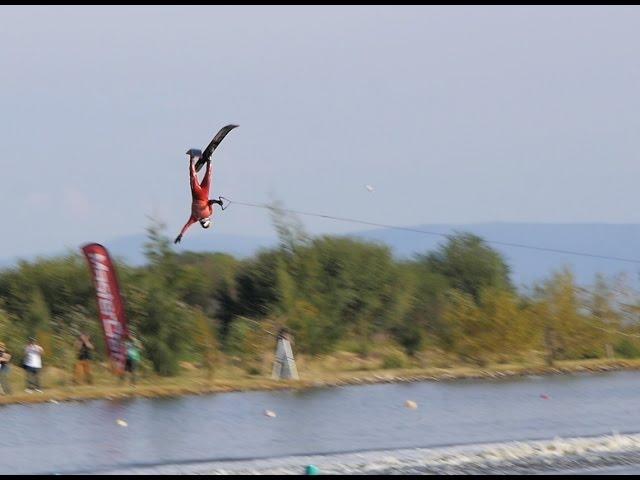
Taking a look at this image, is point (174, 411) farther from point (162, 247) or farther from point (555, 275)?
point (555, 275)

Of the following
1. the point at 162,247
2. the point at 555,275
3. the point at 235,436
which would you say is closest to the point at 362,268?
the point at 555,275

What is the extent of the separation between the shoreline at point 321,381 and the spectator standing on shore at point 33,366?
1.13ft

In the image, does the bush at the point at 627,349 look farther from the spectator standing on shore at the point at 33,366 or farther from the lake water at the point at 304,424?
the spectator standing on shore at the point at 33,366

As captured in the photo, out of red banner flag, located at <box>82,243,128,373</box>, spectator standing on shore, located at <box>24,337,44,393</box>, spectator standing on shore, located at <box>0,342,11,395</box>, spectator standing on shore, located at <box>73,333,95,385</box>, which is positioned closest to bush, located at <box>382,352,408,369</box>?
red banner flag, located at <box>82,243,128,373</box>

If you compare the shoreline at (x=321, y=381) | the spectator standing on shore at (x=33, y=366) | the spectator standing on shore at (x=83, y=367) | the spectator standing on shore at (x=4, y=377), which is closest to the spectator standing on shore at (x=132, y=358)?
the shoreline at (x=321, y=381)

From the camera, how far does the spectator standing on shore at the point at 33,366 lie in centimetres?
2964

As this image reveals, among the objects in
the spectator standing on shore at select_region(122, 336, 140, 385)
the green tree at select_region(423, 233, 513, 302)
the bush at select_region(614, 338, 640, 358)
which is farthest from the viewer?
the green tree at select_region(423, 233, 513, 302)

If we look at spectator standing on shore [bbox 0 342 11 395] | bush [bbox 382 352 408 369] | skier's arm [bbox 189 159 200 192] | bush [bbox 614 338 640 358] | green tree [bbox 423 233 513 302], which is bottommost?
spectator standing on shore [bbox 0 342 11 395]

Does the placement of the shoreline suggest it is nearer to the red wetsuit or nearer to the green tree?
the green tree

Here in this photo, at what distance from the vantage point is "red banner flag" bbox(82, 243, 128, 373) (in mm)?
31047

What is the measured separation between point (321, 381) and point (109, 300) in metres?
5.24

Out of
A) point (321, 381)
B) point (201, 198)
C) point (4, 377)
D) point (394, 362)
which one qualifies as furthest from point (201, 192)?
point (394, 362)

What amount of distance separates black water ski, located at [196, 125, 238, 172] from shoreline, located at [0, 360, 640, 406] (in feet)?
44.0

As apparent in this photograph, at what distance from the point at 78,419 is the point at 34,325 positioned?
40.0 ft
